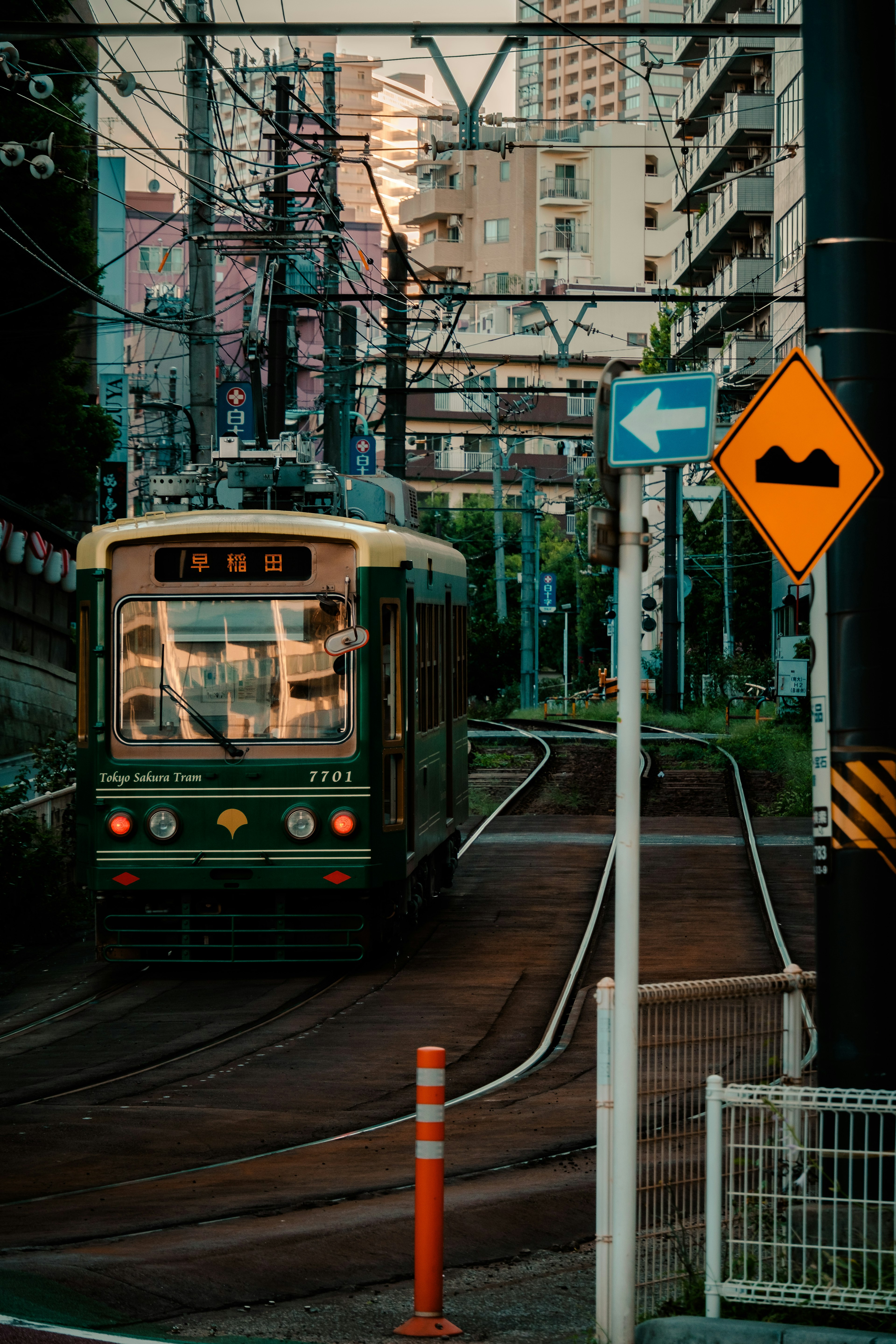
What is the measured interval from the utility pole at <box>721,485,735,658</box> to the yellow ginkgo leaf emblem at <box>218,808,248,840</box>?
46.0 m

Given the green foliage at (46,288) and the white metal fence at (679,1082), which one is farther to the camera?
the green foliage at (46,288)

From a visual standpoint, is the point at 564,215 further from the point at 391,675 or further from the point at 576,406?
the point at 391,675

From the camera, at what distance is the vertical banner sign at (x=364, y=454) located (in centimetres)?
3884

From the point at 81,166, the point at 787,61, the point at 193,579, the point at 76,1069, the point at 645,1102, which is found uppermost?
the point at 787,61

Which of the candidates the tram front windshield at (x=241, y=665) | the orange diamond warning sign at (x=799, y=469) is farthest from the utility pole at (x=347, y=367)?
the orange diamond warning sign at (x=799, y=469)

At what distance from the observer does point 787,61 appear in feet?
183

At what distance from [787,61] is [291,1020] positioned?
4861 centimetres

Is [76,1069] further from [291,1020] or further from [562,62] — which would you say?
[562,62]

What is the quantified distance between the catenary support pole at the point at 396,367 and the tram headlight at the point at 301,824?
56.2ft

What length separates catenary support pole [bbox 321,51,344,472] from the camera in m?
31.7

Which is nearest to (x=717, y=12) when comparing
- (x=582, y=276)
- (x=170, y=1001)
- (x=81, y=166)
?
(x=81, y=166)

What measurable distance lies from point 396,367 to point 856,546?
26504 millimetres

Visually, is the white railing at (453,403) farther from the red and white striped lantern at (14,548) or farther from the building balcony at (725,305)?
the red and white striped lantern at (14,548)

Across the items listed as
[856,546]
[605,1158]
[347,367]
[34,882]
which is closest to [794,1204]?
[605,1158]
